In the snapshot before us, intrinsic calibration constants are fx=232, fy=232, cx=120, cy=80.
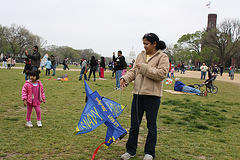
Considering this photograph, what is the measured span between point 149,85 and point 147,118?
0.50 meters

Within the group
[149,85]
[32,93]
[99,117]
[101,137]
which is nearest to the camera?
[149,85]

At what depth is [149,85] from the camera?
3.38 meters

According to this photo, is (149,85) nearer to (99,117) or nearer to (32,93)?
(99,117)

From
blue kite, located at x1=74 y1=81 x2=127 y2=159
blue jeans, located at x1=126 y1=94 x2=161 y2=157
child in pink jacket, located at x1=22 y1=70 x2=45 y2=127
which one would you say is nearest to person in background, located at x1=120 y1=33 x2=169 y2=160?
blue jeans, located at x1=126 y1=94 x2=161 y2=157

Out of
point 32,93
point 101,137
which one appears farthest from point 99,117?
point 32,93

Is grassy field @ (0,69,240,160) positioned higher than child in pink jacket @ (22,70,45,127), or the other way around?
child in pink jacket @ (22,70,45,127)

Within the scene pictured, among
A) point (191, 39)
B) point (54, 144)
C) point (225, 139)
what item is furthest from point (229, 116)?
point (191, 39)

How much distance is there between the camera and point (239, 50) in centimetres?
5753

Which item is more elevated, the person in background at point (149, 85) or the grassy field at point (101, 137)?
the person in background at point (149, 85)

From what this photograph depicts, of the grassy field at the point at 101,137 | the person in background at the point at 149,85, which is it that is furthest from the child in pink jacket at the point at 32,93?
the person in background at the point at 149,85

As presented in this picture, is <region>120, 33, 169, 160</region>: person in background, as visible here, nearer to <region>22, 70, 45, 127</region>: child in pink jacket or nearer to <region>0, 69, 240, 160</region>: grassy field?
<region>0, 69, 240, 160</region>: grassy field

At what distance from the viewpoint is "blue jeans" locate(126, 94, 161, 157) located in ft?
11.2

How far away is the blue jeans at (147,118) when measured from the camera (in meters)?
3.42

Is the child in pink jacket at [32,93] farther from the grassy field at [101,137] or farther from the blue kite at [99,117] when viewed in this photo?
the blue kite at [99,117]
